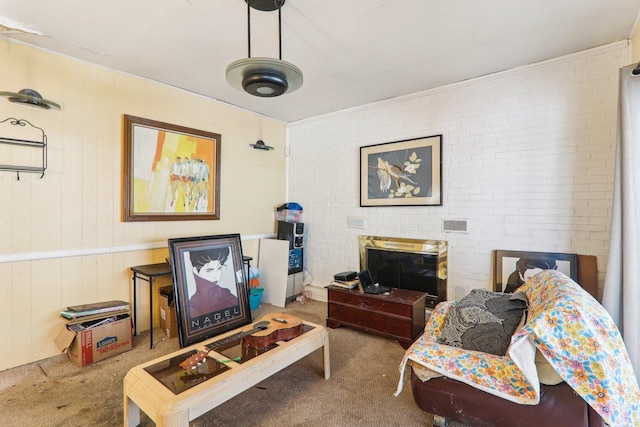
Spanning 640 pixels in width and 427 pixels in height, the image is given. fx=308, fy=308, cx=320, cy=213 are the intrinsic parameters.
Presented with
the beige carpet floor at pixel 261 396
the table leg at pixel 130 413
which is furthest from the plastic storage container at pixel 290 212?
the table leg at pixel 130 413

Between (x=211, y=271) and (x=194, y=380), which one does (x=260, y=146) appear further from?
(x=194, y=380)

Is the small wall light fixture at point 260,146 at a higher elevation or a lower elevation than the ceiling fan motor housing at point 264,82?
higher

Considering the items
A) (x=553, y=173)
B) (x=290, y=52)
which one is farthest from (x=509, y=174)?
(x=290, y=52)

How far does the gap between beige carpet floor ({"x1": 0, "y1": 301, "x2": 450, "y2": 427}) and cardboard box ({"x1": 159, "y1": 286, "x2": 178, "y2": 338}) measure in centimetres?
24

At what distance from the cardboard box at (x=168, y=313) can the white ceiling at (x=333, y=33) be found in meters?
2.03

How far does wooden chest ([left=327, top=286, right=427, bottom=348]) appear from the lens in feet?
9.30

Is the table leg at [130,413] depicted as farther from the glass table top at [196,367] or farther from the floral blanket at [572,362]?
the floral blanket at [572,362]

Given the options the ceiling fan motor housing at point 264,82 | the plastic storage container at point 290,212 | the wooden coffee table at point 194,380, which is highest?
the ceiling fan motor housing at point 264,82

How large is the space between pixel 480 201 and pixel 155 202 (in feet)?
10.8

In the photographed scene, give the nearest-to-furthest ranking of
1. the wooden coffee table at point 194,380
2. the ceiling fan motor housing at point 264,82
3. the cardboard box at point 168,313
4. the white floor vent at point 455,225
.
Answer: the wooden coffee table at point 194,380 → the ceiling fan motor housing at point 264,82 → the cardboard box at point 168,313 → the white floor vent at point 455,225

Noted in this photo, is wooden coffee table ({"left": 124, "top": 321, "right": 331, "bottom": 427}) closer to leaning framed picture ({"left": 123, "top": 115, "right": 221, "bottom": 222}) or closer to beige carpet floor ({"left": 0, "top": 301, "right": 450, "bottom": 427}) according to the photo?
beige carpet floor ({"left": 0, "top": 301, "right": 450, "bottom": 427})

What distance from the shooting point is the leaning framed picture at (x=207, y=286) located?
2607 mm

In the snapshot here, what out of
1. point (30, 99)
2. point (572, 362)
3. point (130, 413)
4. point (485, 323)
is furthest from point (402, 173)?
point (30, 99)

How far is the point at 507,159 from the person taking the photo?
292 centimetres
